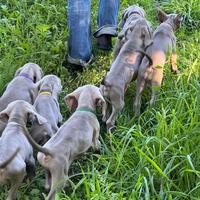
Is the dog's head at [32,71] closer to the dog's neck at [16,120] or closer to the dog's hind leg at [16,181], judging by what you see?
the dog's neck at [16,120]

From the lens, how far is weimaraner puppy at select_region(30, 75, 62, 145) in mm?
4148

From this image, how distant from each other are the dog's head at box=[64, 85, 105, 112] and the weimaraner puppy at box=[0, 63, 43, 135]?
0.38 m

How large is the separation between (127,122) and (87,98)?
484 millimetres

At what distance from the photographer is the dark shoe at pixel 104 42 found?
18.7 feet

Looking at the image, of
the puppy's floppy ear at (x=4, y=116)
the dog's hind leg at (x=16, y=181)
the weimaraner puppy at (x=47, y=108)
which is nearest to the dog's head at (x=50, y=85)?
the weimaraner puppy at (x=47, y=108)

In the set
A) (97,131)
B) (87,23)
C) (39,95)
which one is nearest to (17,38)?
(87,23)

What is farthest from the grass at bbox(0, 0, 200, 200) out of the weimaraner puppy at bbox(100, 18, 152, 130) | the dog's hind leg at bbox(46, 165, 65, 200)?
the weimaraner puppy at bbox(100, 18, 152, 130)

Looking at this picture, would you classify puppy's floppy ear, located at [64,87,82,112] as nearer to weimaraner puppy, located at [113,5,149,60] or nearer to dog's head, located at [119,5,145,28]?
weimaraner puppy, located at [113,5,149,60]

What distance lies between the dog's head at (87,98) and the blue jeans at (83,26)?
38.9 inches

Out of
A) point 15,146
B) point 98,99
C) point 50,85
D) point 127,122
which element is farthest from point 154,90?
point 15,146

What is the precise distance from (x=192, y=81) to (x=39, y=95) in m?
1.43

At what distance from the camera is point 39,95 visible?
4504 mm

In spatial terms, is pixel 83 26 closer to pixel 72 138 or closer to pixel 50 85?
pixel 50 85

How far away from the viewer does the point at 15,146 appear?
367 cm
